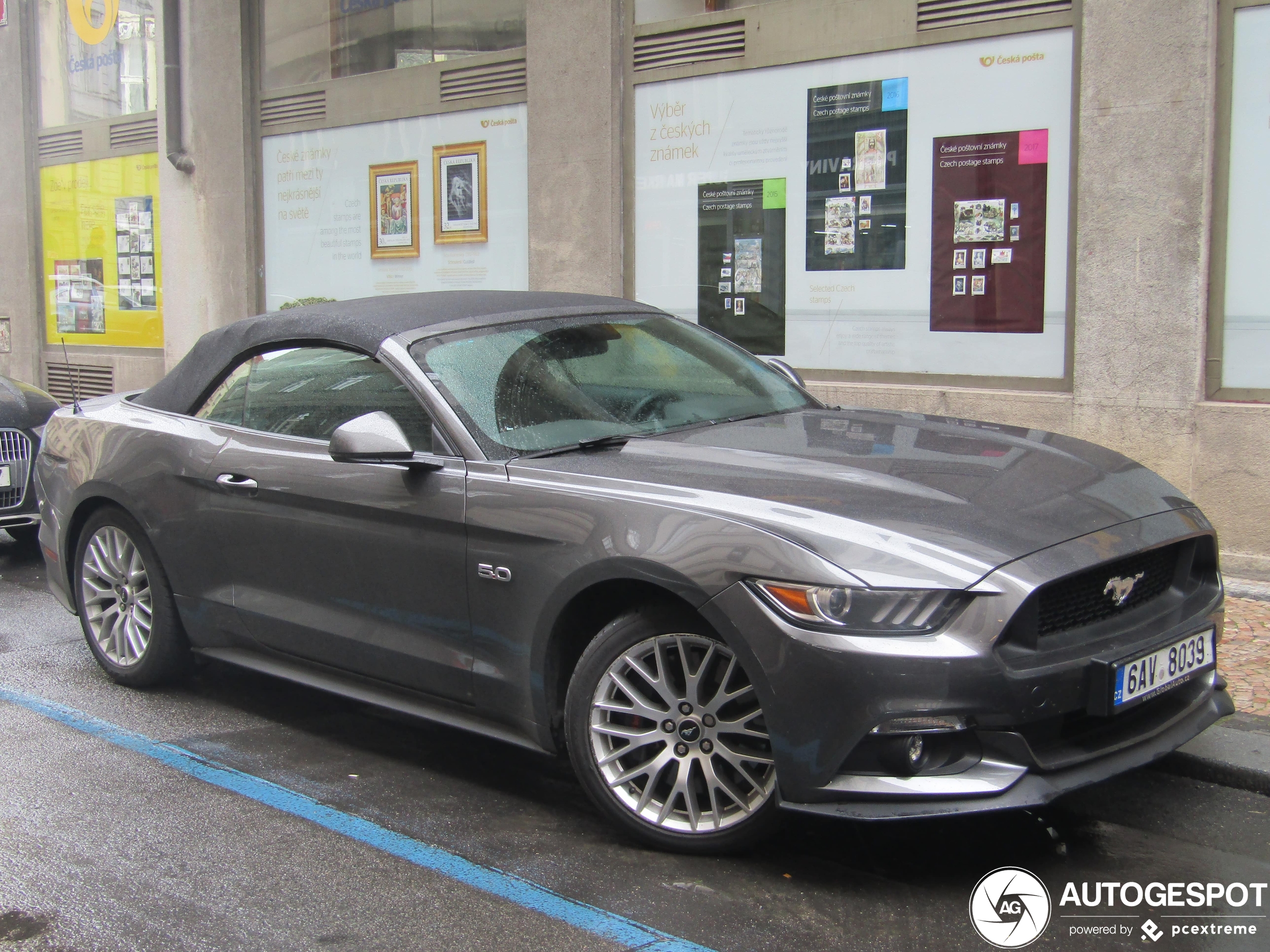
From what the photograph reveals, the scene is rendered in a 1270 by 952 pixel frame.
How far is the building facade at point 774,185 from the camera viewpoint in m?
7.43

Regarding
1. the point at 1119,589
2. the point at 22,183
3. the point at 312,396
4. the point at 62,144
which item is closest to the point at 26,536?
the point at 312,396

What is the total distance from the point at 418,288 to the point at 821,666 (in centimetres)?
927

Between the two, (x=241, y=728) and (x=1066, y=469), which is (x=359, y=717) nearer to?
(x=241, y=728)

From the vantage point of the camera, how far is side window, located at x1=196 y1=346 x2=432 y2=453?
14.3 ft

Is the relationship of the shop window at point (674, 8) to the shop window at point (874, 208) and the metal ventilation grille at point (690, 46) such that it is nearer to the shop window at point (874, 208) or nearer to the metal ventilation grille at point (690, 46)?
the metal ventilation grille at point (690, 46)

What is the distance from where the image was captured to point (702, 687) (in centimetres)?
352

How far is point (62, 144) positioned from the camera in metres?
15.8

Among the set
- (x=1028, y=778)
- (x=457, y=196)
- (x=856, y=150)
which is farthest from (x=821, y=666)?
(x=457, y=196)

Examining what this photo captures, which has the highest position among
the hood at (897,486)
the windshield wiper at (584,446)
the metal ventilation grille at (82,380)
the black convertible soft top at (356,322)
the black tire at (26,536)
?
the black convertible soft top at (356,322)

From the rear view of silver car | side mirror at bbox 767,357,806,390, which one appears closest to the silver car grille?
the rear view of silver car

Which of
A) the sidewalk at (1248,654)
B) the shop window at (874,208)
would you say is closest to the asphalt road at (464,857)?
the sidewalk at (1248,654)

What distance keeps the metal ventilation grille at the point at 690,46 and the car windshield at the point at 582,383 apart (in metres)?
5.27

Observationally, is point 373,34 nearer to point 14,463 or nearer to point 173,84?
point 173,84

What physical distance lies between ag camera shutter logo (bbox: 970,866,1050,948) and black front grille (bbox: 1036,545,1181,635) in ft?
2.23
